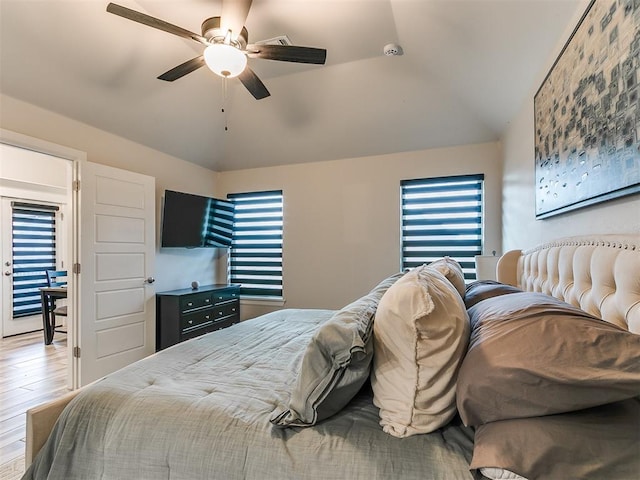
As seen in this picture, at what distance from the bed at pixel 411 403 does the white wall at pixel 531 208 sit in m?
0.13

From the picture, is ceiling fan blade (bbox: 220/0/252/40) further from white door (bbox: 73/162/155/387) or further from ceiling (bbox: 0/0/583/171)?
white door (bbox: 73/162/155/387)

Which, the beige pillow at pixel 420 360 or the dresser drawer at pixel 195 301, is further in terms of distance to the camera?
the dresser drawer at pixel 195 301

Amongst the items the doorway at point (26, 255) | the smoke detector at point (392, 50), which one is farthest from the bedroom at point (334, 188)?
the doorway at point (26, 255)

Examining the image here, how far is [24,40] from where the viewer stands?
2361 millimetres

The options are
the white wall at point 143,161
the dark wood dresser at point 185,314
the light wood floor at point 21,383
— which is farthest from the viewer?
the dark wood dresser at point 185,314

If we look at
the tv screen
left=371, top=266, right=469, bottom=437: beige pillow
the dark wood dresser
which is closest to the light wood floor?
the dark wood dresser

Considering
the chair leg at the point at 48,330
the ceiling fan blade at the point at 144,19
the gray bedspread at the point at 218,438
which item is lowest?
the chair leg at the point at 48,330

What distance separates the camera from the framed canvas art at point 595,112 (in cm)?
111

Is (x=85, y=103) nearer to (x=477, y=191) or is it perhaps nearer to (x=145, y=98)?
Result: (x=145, y=98)

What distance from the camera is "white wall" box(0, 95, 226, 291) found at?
273cm

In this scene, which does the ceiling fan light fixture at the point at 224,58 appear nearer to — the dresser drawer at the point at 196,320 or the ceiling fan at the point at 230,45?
the ceiling fan at the point at 230,45

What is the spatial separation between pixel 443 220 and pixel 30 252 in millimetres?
6419

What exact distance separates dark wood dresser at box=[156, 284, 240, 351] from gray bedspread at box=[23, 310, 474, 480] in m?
2.36

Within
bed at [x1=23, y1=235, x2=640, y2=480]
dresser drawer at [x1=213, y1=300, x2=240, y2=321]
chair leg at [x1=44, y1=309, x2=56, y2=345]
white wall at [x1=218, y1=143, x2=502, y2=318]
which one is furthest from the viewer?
chair leg at [x1=44, y1=309, x2=56, y2=345]
